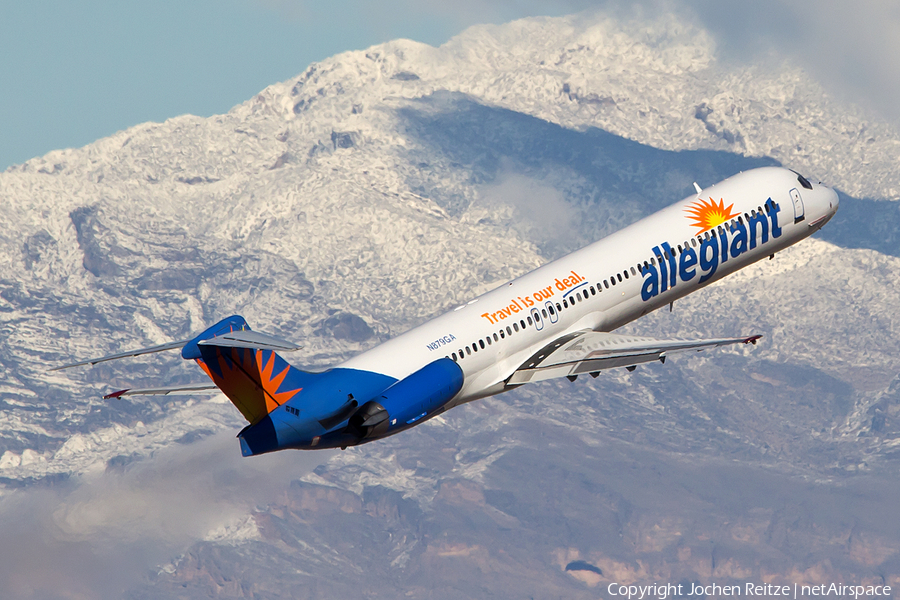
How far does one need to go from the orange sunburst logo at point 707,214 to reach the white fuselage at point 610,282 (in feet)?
0.34

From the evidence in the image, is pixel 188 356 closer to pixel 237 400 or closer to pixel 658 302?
pixel 237 400

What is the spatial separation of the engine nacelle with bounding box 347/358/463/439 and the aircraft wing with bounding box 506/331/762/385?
4560 millimetres

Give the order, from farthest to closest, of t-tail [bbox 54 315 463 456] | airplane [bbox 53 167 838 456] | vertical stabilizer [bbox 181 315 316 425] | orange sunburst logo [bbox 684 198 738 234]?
orange sunburst logo [bbox 684 198 738 234], airplane [bbox 53 167 838 456], t-tail [bbox 54 315 463 456], vertical stabilizer [bbox 181 315 316 425]

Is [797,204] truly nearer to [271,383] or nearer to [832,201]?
[832,201]

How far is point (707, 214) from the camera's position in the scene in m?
72.0

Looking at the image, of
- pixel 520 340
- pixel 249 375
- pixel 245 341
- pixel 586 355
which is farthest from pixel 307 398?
pixel 586 355

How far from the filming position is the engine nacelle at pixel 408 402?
187 feet

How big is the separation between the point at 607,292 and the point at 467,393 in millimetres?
9631

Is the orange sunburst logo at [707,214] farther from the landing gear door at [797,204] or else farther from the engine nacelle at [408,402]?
the engine nacelle at [408,402]

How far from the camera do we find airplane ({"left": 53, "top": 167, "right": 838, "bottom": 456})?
185 feet

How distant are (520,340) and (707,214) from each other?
1433 centimetres

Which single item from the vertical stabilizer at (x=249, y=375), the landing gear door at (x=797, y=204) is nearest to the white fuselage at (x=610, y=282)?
the landing gear door at (x=797, y=204)

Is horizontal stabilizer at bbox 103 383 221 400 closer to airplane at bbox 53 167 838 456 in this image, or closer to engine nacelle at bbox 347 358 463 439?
airplane at bbox 53 167 838 456

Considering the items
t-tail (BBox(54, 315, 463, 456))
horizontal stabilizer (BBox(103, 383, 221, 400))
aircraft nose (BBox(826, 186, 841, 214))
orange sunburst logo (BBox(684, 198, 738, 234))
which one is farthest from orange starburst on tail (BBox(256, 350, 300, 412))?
aircraft nose (BBox(826, 186, 841, 214))
